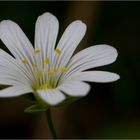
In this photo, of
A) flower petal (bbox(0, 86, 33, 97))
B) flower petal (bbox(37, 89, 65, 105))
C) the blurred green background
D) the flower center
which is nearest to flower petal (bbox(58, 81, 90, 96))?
flower petal (bbox(37, 89, 65, 105))

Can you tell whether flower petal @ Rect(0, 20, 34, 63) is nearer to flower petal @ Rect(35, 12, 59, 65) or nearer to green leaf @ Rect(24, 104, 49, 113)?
flower petal @ Rect(35, 12, 59, 65)

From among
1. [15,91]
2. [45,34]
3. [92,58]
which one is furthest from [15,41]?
[15,91]

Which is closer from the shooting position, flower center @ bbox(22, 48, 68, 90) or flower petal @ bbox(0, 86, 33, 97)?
flower petal @ bbox(0, 86, 33, 97)

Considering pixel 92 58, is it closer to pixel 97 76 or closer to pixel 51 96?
pixel 97 76

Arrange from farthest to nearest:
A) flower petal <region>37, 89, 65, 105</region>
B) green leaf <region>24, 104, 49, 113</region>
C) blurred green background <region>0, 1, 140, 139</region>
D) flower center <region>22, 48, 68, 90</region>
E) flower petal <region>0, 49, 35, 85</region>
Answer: blurred green background <region>0, 1, 140, 139</region> → flower center <region>22, 48, 68, 90</region> → flower petal <region>0, 49, 35, 85</region> → green leaf <region>24, 104, 49, 113</region> → flower petal <region>37, 89, 65, 105</region>

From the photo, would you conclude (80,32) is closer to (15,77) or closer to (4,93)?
(15,77)

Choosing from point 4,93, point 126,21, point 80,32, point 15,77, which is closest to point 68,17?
point 126,21
